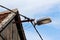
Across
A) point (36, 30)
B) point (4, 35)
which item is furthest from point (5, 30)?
point (36, 30)

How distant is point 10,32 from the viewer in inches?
632

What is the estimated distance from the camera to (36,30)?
17.0 metres

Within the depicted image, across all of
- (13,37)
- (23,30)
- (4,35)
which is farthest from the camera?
(23,30)

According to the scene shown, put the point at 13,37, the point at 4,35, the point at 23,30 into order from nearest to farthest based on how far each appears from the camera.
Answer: the point at 4,35
the point at 13,37
the point at 23,30

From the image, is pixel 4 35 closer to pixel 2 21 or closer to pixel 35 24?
pixel 2 21

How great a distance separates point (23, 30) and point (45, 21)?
2403 millimetres

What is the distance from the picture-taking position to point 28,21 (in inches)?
614


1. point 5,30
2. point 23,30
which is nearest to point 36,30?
point 23,30

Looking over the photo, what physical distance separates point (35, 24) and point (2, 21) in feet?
5.73

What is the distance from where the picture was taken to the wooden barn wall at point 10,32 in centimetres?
1523

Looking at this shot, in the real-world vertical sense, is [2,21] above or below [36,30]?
above

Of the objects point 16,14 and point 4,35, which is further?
point 16,14

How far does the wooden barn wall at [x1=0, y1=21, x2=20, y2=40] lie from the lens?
1523 centimetres

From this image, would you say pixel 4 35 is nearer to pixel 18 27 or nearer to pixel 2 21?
pixel 2 21
